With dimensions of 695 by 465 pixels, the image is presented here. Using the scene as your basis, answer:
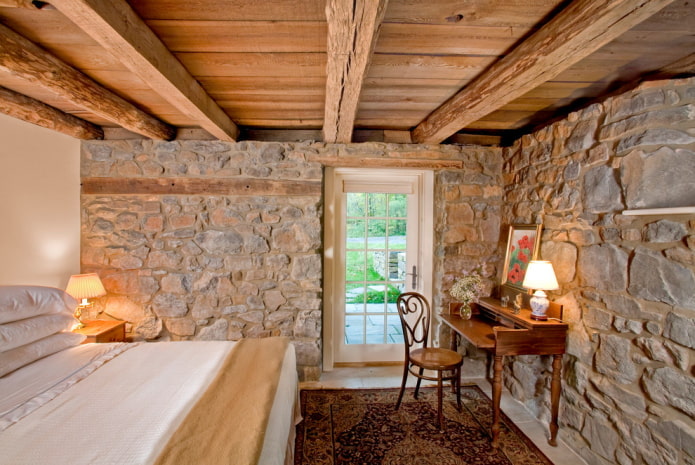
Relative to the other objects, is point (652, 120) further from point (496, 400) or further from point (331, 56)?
point (496, 400)

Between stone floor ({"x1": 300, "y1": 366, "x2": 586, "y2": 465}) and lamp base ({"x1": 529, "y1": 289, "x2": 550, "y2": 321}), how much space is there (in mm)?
819

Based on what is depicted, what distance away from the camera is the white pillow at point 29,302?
1.72 meters

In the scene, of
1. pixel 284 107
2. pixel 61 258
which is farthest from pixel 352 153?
pixel 61 258

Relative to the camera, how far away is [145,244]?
9.16ft

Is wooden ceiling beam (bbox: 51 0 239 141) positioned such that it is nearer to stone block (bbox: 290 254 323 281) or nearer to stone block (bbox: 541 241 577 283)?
stone block (bbox: 290 254 323 281)

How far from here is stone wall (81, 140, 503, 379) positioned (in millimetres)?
2779

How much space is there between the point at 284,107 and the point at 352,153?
2.51 feet

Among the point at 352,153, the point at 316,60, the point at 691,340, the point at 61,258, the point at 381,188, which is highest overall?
the point at 316,60

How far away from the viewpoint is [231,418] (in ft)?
4.36

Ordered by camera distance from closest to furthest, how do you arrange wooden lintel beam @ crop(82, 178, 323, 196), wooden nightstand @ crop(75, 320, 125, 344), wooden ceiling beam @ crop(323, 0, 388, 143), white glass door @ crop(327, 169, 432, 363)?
wooden ceiling beam @ crop(323, 0, 388, 143)
wooden nightstand @ crop(75, 320, 125, 344)
wooden lintel beam @ crop(82, 178, 323, 196)
white glass door @ crop(327, 169, 432, 363)

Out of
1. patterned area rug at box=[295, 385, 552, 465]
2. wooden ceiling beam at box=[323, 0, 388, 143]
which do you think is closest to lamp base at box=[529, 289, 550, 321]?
patterned area rug at box=[295, 385, 552, 465]

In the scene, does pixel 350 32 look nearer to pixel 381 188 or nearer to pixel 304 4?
pixel 304 4

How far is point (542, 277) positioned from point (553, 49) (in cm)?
142

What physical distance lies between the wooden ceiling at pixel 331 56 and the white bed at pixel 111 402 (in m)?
1.33
